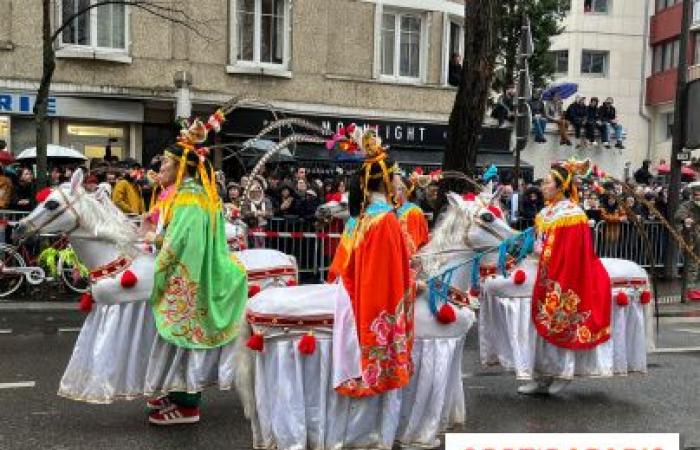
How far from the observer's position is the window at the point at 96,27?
60.3 ft

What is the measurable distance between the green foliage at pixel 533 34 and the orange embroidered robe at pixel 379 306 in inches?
937

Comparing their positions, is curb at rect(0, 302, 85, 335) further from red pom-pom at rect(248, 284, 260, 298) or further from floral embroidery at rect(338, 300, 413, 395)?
floral embroidery at rect(338, 300, 413, 395)

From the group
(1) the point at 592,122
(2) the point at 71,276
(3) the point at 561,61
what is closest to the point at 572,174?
(2) the point at 71,276

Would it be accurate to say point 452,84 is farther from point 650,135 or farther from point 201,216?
point 650,135

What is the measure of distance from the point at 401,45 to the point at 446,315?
706 inches

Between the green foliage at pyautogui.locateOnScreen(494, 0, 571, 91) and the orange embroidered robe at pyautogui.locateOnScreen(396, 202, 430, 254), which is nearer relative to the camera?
the orange embroidered robe at pyautogui.locateOnScreen(396, 202, 430, 254)

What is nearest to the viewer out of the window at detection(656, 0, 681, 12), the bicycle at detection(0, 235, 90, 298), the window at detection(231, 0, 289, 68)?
the bicycle at detection(0, 235, 90, 298)

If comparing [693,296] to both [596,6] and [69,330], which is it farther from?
[596,6]

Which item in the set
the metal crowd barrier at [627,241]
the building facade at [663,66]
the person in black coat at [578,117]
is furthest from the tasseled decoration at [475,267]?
the building facade at [663,66]

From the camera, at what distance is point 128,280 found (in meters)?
6.16

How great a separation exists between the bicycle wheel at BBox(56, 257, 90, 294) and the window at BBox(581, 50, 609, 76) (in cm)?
3377

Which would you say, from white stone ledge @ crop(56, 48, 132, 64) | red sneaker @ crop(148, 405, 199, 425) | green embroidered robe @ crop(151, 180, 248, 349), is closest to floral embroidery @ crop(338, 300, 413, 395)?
green embroidered robe @ crop(151, 180, 248, 349)

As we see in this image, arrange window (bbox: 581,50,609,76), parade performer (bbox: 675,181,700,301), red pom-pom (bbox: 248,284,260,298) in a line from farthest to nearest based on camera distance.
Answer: window (bbox: 581,50,609,76) → parade performer (bbox: 675,181,700,301) → red pom-pom (bbox: 248,284,260,298)

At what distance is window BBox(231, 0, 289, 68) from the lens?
2034 cm
